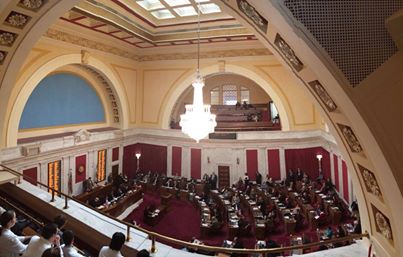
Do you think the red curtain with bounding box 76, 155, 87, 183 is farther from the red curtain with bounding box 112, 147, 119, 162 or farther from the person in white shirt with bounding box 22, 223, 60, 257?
the person in white shirt with bounding box 22, 223, 60, 257

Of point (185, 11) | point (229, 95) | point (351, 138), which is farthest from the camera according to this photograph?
point (229, 95)

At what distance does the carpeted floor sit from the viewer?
952 centimetres

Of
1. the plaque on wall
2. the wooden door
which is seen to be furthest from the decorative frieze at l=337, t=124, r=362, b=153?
the wooden door

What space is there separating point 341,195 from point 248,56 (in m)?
8.07

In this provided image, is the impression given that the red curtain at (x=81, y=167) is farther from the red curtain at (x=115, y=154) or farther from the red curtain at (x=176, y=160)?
the red curtain at (x=176, y=160)

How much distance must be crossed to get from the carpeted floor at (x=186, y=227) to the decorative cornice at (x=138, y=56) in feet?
25.5

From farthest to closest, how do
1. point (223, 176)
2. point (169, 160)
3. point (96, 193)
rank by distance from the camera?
point (169, 160), point (223, 176), point (96, 193)

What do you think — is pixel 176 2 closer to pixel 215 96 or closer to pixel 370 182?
pixel 370 182

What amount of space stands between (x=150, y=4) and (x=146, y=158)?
30.2 ft

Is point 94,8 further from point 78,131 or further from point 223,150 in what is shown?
point 223,150

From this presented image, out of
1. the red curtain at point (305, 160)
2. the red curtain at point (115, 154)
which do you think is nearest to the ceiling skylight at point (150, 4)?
the red curtain at point (115, 154)

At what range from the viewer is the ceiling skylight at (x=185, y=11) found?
10977 millimetres

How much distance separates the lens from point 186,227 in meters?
11.0

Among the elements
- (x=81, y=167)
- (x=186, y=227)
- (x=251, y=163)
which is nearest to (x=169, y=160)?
(x=251, y=163)
